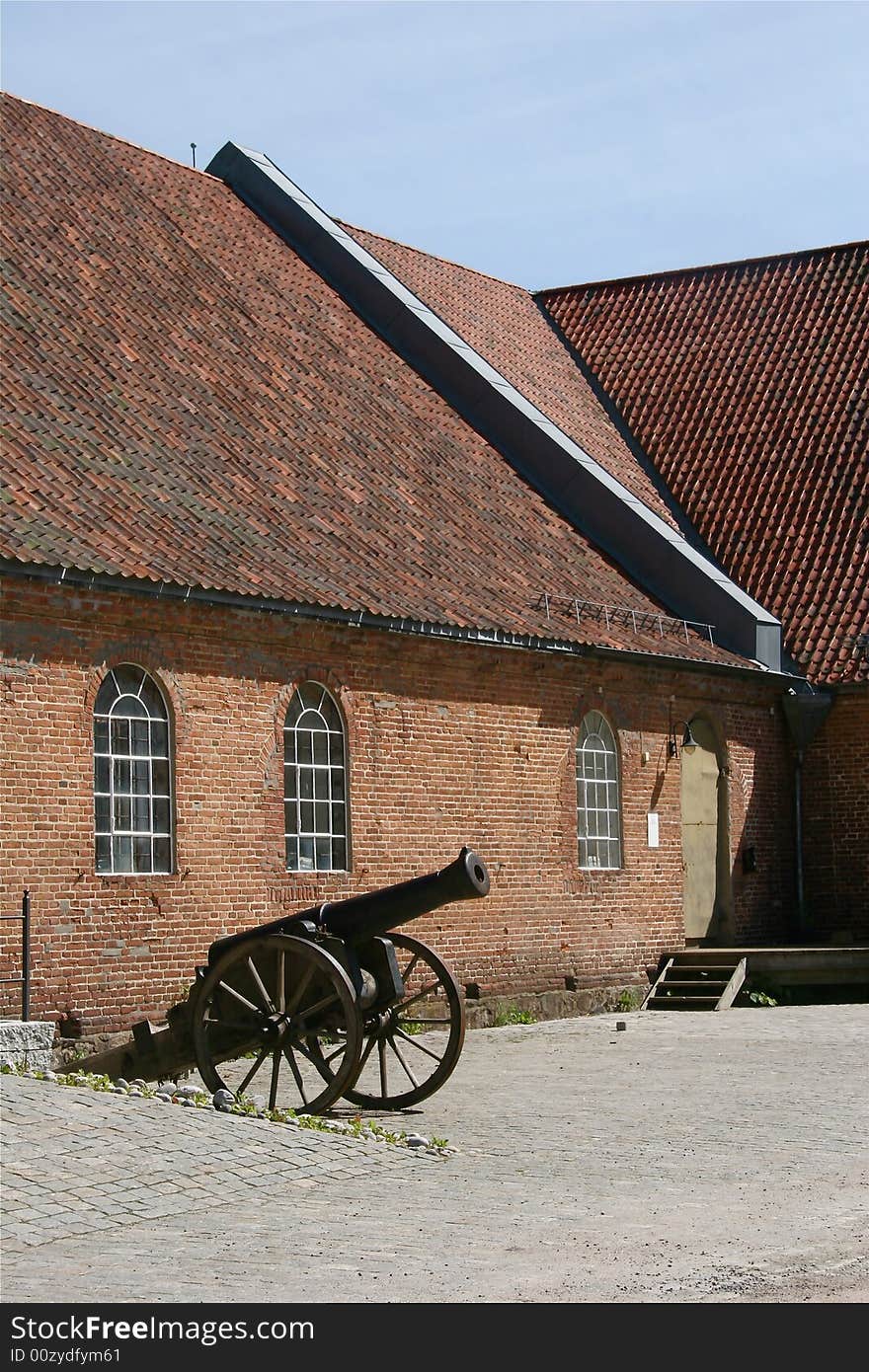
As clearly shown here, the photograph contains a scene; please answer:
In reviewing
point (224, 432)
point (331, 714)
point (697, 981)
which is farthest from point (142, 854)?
point (697, 981)

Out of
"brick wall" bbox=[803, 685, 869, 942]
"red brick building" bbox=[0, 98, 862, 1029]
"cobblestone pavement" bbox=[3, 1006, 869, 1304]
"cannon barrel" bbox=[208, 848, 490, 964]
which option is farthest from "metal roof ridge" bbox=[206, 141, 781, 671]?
"cannon barrel" bbox=[208, 848, 490, 964]

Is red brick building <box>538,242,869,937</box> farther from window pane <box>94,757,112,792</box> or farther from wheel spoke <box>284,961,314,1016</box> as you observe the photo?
wheel spoke <box>284,961,314,1016</box>

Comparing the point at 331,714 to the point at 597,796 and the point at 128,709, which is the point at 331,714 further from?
the point at 597,796

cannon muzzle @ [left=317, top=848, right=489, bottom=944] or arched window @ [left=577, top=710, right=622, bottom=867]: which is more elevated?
arched window @ [left=577, top=710, right=622, bottom=867]

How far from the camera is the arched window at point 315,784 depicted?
57.1 ft

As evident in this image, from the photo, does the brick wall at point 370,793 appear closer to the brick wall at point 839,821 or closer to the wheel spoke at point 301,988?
the brick wall at point 839,821

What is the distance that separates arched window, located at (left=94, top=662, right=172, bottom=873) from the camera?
50.9 ft

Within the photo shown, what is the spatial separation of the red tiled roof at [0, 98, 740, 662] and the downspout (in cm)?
168

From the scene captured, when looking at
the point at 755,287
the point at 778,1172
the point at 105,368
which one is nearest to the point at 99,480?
the point at 105,368

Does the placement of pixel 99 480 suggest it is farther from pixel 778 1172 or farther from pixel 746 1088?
pixel 778 1172

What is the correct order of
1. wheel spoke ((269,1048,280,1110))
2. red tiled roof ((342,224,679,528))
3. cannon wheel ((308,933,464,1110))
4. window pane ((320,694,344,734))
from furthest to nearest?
red tiled roof ((342,224,679,528)), window pane ((320,694,344,734)), cannon wheel ((308,933,464,1110)), wheel spoke ((269,1048,280,1110))

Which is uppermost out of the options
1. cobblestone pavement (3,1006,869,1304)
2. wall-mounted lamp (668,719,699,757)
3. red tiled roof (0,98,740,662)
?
red tiled roof (0,98,740,662)

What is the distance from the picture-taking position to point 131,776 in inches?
621

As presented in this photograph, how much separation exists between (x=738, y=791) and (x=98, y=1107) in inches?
560
